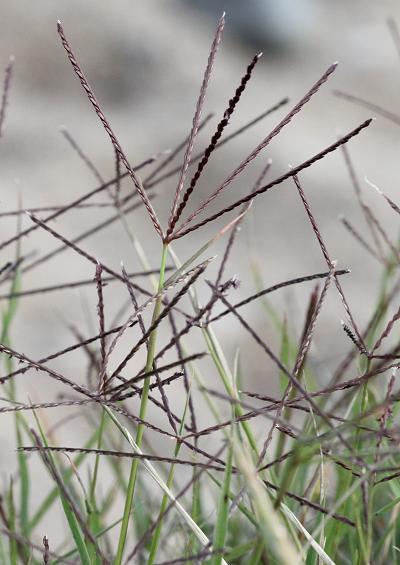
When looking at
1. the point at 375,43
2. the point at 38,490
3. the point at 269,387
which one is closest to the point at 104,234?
the point at 269,387

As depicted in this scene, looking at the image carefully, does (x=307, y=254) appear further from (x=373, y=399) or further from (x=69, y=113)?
(x=373, y=399)

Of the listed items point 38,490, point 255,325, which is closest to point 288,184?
point 255,325

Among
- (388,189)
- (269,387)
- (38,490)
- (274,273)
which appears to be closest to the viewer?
(38,490)

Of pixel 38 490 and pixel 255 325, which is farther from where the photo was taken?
pixel 255 325

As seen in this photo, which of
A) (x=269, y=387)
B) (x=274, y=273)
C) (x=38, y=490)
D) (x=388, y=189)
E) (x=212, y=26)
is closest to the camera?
(x=38, y=490)

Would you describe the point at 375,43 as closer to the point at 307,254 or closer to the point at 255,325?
the point at 307,254

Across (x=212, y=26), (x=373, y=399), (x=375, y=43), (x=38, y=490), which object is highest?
(x=212, y=26)

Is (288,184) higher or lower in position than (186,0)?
lower

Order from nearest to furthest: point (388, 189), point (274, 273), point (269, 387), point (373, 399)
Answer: point (373, 399)
point (269, 387)
point (274, 273)
point (388, 189)

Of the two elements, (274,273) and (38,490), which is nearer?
(38,490)
